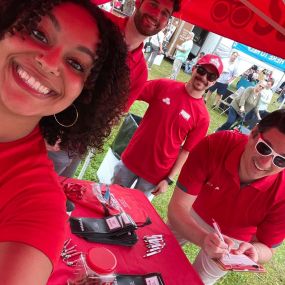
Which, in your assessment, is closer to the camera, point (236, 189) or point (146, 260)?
point (146, 260)

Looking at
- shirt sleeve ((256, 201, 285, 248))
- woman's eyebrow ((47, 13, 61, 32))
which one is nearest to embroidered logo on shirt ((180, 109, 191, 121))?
shirt sleeve ((256, 201, 285, 248))

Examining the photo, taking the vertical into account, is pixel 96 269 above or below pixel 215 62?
below

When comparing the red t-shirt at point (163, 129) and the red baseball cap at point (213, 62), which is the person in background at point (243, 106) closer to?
the red baseball cap at point (213, 62)

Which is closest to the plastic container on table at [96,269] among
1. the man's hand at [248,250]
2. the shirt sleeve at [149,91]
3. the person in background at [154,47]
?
the man's hand at [248,250]

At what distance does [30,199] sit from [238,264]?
114cm

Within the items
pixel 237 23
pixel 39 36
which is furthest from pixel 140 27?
pixel 39 36

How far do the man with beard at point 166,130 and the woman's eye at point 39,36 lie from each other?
6.10ft

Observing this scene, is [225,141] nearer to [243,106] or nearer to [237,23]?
[237,23]

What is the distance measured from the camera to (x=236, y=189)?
2.32 m

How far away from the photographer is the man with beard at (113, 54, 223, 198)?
2980 mm

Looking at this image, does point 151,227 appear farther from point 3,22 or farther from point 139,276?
point 3,22

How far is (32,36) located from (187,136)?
2108mm

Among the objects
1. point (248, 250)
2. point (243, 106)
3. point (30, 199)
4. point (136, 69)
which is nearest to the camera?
point (30, 199)

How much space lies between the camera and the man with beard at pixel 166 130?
298 centimetres
